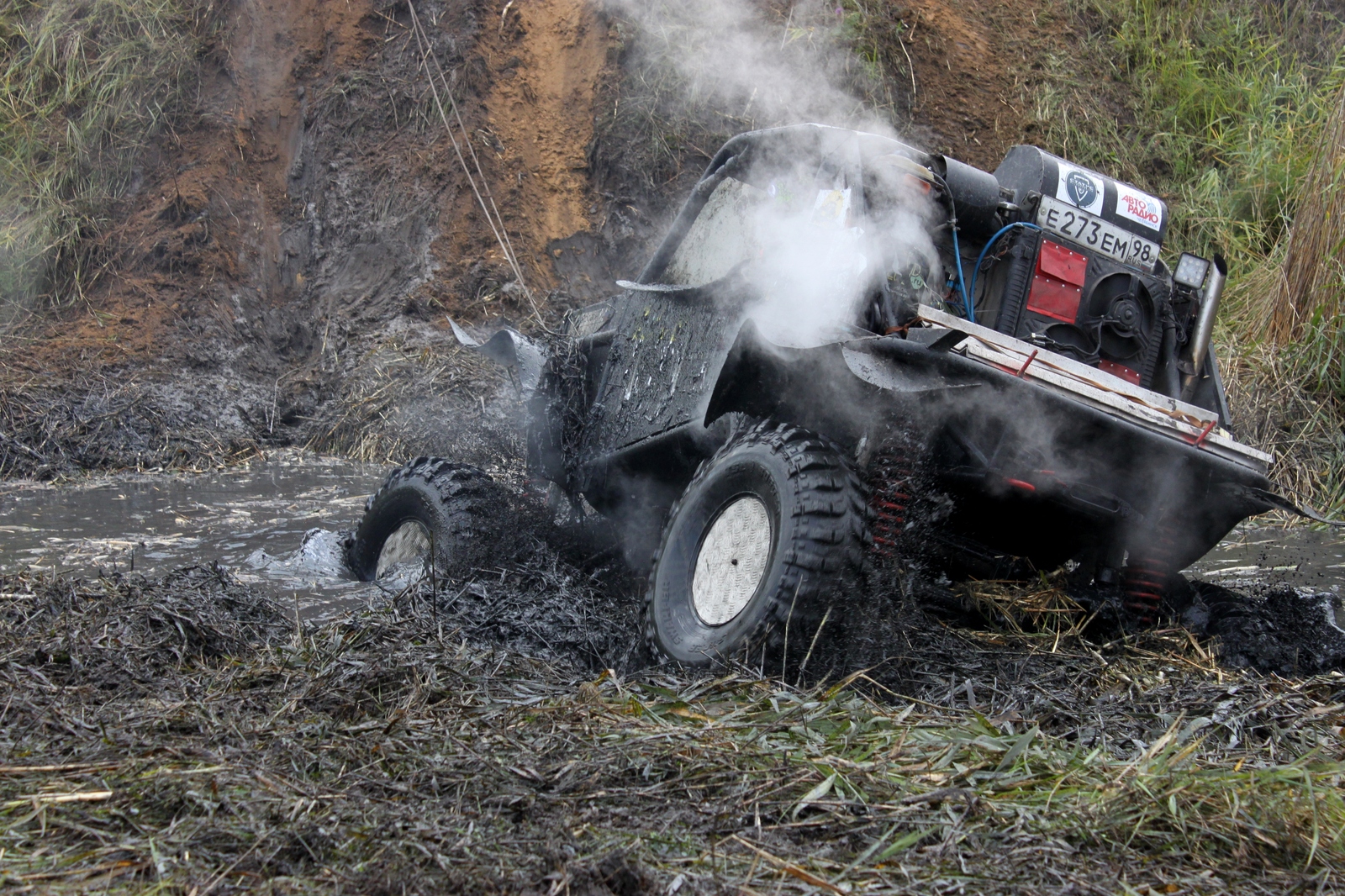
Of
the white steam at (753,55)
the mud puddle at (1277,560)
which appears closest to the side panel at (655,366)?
the mud puddle at (1277,560)

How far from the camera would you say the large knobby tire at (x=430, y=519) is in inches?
190

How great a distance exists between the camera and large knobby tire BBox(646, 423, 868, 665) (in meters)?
3.21

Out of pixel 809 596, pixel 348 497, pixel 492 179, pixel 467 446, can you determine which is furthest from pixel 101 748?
pixel 492 179

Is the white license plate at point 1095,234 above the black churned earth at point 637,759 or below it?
above

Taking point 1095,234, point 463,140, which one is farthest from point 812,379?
point 463,140

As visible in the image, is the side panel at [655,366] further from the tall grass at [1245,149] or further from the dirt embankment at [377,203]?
the tall grass at [1245,149]

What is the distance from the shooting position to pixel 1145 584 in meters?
4.00

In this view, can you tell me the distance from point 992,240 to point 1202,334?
0.93 metres

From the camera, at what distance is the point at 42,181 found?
10789 millimetres

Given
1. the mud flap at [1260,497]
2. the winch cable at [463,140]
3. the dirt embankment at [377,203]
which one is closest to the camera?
the mud flap at [1260,497]

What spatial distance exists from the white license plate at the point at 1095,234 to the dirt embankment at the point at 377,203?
5629mm

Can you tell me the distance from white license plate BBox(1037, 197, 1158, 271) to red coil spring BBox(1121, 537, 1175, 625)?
1.28 metres

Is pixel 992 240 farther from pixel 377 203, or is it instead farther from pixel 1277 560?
pixel 377 203

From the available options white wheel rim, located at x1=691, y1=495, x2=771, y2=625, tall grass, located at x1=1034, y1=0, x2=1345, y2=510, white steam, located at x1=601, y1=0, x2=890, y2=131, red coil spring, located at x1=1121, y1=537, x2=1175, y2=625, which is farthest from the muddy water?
white steam, located at x1=601, y1=0, x2=890, y2=131
